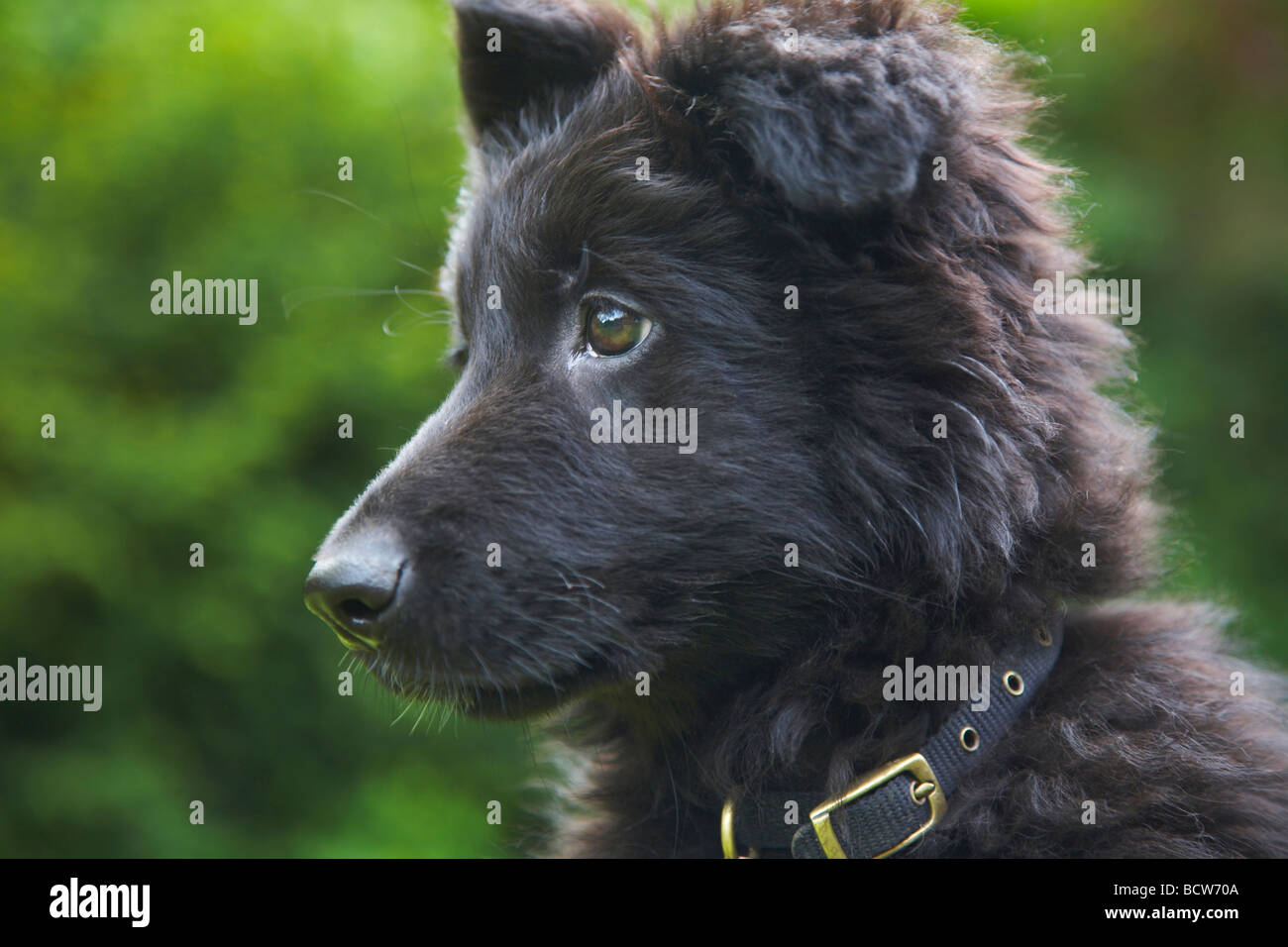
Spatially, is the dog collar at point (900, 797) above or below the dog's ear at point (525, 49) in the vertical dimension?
below

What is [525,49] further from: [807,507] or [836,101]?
[807,507]

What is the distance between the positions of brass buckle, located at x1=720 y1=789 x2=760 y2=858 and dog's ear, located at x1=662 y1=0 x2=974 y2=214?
53.0 inches

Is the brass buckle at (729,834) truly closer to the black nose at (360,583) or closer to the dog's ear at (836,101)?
the black nose at (360,583)

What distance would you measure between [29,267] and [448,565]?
3.24 m

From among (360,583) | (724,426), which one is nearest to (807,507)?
(724,426)

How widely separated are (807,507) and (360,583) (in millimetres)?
997

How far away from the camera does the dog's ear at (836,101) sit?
2.31 metres

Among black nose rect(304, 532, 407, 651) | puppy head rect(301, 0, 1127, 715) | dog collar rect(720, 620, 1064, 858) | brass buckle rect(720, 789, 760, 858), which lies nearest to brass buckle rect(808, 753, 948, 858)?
dog collar rect(720, 620, 1064, 858)

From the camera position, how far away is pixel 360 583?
246 cm

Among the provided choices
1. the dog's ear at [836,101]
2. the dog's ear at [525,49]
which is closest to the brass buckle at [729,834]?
the dog's ear at [836,101]

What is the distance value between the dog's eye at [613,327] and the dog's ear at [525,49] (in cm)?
83

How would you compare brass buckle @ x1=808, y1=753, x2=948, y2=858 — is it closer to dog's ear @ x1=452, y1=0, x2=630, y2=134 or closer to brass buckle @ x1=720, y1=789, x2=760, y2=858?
brass buckle @ x1=720, y1=789, x2=760, y2=858

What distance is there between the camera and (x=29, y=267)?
4754 millimetres

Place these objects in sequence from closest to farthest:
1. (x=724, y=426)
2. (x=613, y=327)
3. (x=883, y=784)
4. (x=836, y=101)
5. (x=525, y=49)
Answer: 1. (x=836, y=101)
2. (x=883, y=784)
3. (x=724, y=426)
4. (x=613, y=327)
5. (x=525, y=49)
